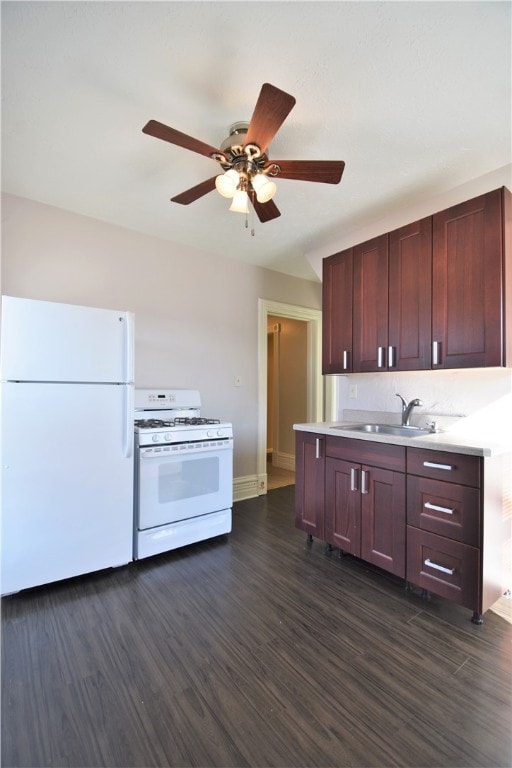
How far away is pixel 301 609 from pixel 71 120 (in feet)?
9.30

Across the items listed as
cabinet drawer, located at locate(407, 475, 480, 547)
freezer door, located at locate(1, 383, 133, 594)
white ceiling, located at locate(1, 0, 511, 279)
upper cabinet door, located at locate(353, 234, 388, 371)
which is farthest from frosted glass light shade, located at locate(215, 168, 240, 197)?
cabinet drawer, located at locate(407, 475, 480, 547)

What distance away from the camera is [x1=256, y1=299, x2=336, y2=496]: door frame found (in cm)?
378

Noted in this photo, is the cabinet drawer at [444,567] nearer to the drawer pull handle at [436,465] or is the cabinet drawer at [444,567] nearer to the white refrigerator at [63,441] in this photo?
the drawer pull handle at [436,465]

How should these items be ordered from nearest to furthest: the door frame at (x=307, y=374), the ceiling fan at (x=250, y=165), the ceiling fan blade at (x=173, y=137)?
the ceiling fan blade at (x=173, y=137) < the ceiling fan at (x=250, y=165) < the door frame at (x=307, y=374)

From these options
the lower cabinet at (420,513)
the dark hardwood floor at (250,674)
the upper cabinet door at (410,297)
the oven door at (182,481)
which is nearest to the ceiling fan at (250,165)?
the upper cabinet door at (410,297)

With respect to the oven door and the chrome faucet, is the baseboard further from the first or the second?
the chrome faucet

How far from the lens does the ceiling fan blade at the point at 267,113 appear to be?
3.99 ft

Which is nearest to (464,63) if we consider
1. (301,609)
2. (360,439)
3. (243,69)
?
(243,69)

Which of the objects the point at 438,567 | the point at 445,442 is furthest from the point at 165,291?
the point at 438,567

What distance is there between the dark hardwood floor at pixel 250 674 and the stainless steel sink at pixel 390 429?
944 mm

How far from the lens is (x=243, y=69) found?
143 centimetres

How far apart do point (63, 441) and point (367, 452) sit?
185 centimetres

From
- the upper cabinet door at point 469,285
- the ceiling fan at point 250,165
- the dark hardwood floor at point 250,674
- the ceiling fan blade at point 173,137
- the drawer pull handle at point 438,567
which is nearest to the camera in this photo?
the dark hardwood floor at point 250,674

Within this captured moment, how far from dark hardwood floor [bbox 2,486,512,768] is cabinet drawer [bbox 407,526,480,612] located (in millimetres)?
146
